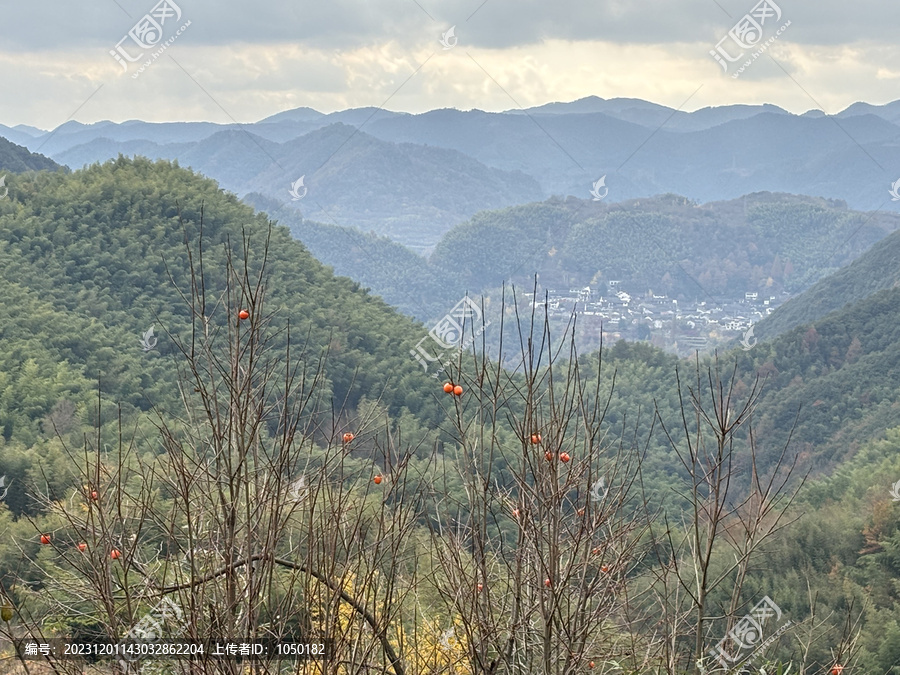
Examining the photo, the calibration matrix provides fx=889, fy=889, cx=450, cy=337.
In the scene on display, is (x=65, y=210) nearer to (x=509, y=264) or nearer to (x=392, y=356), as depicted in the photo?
(x=392, y=356)

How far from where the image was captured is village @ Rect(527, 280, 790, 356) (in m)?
96.1

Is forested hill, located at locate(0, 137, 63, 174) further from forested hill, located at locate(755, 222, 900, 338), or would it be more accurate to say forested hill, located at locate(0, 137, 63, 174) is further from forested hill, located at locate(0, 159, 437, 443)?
forested hill, located at locate(755, 222, 900, 338)

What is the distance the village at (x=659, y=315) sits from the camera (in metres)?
96.1

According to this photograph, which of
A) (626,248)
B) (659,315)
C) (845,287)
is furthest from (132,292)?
(626,248)

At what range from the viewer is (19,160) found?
4884 centimetres

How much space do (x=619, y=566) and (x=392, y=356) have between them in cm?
3005

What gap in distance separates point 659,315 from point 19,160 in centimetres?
8284

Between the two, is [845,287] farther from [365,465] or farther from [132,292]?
[365,465]

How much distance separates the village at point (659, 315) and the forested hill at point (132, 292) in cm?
5486

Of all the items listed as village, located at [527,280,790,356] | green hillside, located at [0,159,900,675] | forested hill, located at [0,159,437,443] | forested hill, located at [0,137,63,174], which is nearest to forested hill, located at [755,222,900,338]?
village, located at [527,280,790,356]

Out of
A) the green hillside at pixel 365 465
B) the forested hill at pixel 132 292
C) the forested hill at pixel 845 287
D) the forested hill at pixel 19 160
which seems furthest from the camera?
the forested hill at pixel 845 287

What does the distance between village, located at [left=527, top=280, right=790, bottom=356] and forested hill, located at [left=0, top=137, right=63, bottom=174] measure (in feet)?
163
